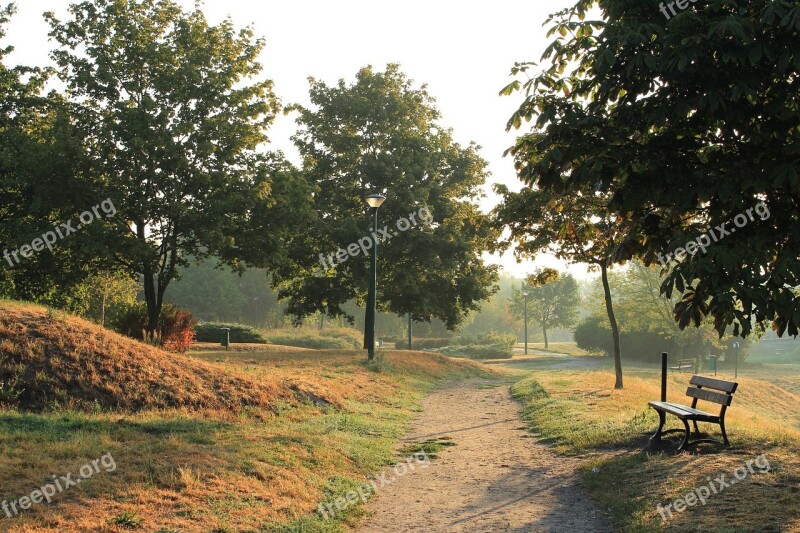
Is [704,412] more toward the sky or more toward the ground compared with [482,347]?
more toward the sky

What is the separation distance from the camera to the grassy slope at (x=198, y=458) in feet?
19.4

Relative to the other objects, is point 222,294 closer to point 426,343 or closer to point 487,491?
point 426,343

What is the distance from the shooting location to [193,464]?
23.9 ft

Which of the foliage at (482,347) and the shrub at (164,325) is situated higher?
the shrub at (164,325)

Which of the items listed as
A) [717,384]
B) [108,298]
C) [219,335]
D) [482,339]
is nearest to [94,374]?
[717,384]

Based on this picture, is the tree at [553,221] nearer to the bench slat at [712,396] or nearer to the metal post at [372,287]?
the metal post at [372,287]

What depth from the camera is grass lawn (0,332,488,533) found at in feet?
19.2

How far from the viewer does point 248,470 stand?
7.55 metres

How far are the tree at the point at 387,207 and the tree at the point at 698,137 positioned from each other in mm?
21623

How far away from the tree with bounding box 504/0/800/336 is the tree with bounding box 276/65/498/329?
851 inches
